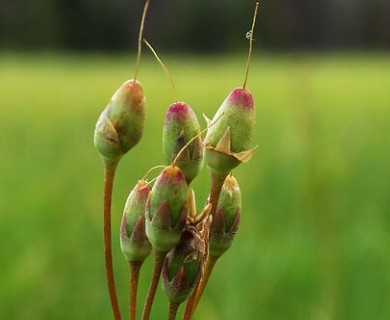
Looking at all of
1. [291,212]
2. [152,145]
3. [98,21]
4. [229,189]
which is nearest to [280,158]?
[152,145]

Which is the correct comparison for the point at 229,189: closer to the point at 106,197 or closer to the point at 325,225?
the point at 106,197

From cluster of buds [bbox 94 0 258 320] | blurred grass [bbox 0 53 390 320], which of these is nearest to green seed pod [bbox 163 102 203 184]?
cluster of buds [bbox 94 0 258 320]

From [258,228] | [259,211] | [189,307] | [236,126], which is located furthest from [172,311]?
[259,211]

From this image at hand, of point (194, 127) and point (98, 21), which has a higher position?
point (194, 127)

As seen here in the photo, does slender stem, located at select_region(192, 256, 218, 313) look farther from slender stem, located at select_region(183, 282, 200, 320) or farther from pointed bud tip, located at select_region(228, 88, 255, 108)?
pointed bud tip, located at select_region(228, 88, 255, 108)

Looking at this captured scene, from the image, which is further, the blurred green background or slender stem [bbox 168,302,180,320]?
the blurred green background

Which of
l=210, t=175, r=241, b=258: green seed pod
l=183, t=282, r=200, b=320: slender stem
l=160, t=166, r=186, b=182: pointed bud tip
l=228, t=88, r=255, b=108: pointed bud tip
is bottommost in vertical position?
l=183, t=282, r=200, b=320: slender stem

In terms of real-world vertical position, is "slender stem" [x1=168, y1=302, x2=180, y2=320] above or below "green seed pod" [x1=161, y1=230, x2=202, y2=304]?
below
